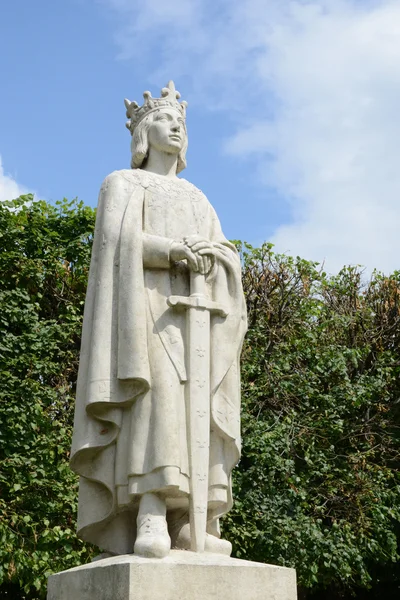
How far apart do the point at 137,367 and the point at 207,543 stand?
134 cm

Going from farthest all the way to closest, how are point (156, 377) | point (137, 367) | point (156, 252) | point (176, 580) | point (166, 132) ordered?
1. point (166, 132)
2. point (156, 252)
3. point (156, 377)
4. point (137, 367)
5. point (176, 580)

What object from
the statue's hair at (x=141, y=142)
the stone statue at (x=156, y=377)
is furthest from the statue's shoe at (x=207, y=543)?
the statue's hair at (x=141, y=142)

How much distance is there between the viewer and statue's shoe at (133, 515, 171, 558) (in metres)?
6.68

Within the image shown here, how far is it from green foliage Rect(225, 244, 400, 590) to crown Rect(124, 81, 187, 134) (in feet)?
29.7

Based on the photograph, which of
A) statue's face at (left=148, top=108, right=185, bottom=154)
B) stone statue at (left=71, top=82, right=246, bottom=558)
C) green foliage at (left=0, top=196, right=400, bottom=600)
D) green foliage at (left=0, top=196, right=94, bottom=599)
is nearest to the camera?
stone statue at (left=71, top=82, right=246, bottom=558)

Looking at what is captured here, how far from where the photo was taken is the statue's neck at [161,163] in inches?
323

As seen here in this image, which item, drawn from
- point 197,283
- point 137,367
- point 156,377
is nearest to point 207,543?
point 156,377

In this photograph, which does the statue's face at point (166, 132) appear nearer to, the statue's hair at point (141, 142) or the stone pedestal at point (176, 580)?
the statue's hair at point (141, 142)

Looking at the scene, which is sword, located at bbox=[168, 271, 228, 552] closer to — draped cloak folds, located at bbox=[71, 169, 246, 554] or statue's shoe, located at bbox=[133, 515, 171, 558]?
draped cloak folds, located at bbox=[71, 169, 246, 554]

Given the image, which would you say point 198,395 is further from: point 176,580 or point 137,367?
point 176,580

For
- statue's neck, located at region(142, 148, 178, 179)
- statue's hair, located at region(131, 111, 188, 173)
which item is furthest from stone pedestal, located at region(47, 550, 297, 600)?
statue's hair, located at region(131, 111, 188, 173)

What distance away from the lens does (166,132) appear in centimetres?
815

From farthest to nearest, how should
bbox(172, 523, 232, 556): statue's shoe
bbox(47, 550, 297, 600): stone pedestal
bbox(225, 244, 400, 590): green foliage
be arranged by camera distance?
bbox(225, 244, 400, 590): green foliage
bbox(172, 523, 232, 556): statue's shoe
bbox(47, 550, 297, 600): stone pedestal

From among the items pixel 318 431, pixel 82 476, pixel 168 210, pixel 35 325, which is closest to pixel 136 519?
pixel 82 476
